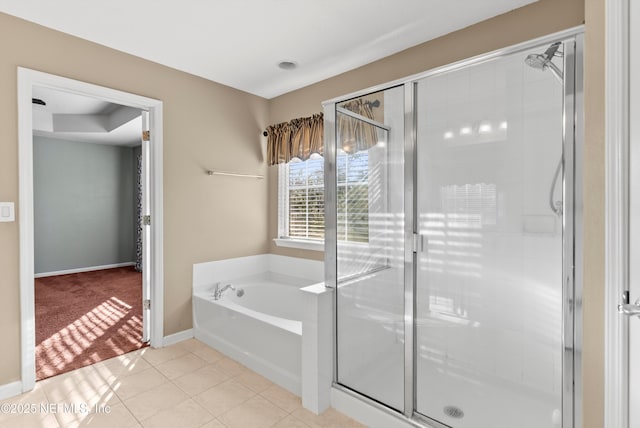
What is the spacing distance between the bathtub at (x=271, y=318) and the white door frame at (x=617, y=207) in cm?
133

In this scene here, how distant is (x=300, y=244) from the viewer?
137 inches

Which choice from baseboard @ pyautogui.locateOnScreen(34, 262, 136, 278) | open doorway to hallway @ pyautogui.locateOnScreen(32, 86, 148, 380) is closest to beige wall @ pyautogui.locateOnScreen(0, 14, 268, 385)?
open doorway to hallway @ pyautogui.locateOnScreen(32, 86, 148, 380)

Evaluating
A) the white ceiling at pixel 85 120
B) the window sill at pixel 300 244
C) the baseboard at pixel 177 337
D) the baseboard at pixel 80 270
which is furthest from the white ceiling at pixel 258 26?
the baseboard at pixel 80 270


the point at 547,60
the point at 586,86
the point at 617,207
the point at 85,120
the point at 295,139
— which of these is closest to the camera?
Result: the point at 617,207

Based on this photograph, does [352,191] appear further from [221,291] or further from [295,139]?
[221,291]

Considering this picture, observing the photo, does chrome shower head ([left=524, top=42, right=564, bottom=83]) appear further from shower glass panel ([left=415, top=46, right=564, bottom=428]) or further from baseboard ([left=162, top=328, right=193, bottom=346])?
baseboard ([left=162, top=328, right=193, bottom=346])

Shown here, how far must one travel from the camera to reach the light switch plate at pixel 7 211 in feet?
6.91

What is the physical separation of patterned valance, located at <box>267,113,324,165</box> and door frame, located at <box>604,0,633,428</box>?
2.41 m

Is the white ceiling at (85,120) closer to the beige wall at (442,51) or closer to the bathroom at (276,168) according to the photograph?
the bathroom at (276,168)

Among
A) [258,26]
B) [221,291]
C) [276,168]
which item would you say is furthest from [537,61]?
[221,291]

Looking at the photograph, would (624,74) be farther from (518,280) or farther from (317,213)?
(317,213)

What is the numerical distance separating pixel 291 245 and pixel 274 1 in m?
2.25

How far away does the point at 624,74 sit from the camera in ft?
3.12

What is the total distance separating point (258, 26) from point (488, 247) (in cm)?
209
